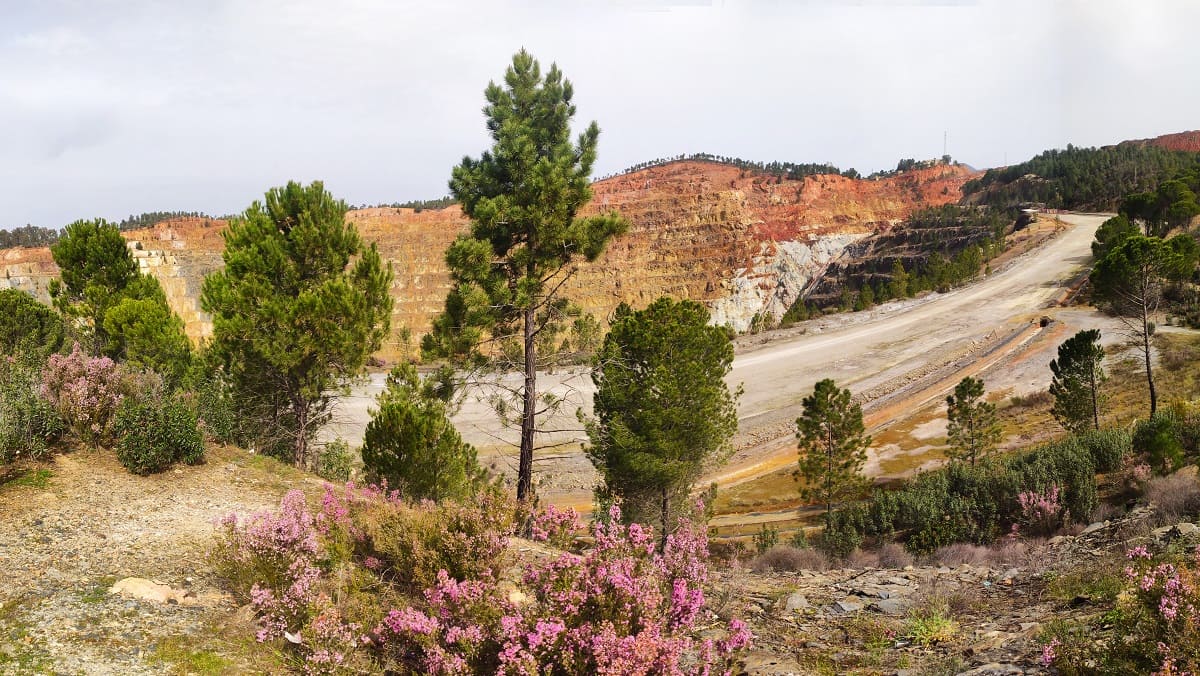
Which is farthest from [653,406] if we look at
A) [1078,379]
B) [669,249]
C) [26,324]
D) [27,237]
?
[27,237]

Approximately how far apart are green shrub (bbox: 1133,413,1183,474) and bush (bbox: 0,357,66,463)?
81.5 feet

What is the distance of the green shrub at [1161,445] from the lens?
1728cm

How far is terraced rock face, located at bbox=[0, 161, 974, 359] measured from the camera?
96.6 metres

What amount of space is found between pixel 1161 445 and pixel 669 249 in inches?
3618

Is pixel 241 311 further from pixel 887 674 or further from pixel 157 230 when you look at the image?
pixel 157 230

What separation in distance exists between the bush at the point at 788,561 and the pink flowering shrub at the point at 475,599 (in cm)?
966

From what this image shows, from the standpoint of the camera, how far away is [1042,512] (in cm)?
1753

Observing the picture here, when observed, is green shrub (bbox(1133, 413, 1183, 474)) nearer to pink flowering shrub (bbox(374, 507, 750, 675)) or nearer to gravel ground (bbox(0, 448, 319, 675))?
pink flowering shrub (bbox(374, 507, 750, 675))

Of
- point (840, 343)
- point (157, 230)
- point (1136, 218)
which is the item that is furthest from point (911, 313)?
point (157, 230)

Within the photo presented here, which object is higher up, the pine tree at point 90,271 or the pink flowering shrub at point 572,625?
the pine tree at point 90,271

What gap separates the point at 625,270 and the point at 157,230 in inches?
2996

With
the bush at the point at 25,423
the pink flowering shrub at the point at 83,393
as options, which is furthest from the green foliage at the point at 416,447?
the bush at the point at 25,423

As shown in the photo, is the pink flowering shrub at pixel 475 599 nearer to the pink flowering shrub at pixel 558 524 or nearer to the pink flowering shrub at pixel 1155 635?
the pink flowering shrub at pixel 558 524

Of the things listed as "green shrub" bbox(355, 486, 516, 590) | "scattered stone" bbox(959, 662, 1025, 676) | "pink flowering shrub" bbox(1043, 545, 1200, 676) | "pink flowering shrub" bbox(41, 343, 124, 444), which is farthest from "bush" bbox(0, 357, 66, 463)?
"pink flowering shrub" bbox(1043, 545, 1200, 676)
